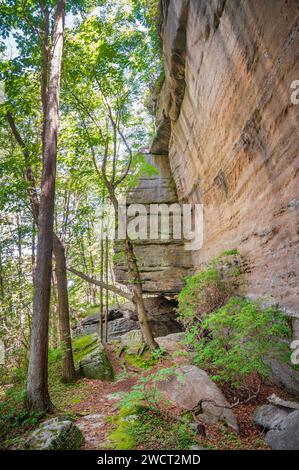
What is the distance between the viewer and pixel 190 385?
17.4 ft

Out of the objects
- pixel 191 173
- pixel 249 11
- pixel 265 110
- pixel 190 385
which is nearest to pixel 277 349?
pixel 190 385

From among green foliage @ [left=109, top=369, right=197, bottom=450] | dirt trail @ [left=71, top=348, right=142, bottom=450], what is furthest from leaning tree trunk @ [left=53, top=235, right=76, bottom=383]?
green foliage @ [left=109, top=369, right=197, bottom=450]

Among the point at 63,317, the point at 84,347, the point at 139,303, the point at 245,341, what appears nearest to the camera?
the point at 245,341

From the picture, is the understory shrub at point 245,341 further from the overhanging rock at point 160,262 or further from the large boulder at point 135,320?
the large boulder at point 135,320

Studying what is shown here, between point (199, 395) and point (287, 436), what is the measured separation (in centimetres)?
189

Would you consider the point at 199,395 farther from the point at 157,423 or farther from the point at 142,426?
the point at 142,426

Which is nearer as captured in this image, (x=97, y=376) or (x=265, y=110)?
(x=265, y=110)

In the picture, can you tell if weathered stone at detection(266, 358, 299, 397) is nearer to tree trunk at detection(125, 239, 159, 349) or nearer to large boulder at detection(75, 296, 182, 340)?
A: tree trunk at detection(125, 239, 159, 349)

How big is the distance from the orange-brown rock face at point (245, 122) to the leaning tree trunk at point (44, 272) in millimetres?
4253

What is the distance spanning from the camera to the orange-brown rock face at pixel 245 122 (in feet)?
15.2

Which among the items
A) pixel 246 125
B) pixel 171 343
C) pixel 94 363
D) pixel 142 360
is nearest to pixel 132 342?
pixel 171 343

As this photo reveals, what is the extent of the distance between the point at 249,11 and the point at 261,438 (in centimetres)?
744

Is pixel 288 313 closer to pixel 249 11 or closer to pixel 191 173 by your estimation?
pixel 249 11

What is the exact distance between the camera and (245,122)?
6258 millimetres
